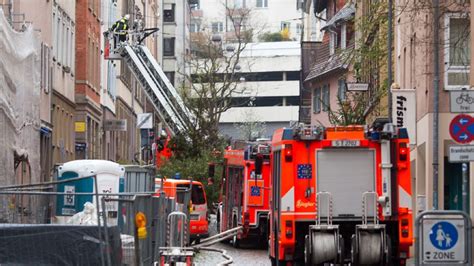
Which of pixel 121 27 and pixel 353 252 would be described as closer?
pixel 353 252

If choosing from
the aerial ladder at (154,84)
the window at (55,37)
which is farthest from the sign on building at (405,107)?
the aerial ladder at (154,84)

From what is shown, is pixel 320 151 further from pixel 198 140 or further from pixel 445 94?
pixel 198 140

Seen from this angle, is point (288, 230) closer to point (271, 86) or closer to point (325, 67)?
point (325, 67)

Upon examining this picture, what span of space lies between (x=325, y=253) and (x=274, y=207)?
2119 mm

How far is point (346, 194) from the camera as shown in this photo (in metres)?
23.6

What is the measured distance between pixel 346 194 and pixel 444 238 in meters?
5.39

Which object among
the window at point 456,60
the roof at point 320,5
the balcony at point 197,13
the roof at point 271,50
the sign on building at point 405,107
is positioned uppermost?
the balcony at point 197,13

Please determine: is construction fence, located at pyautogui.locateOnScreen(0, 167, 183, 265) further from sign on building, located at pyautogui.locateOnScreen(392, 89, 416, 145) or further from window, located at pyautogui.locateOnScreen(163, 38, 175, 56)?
window, located at pyautogui.locateOnScreen(163, 38, 175, 56)

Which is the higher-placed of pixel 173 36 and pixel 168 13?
pixel 168 13

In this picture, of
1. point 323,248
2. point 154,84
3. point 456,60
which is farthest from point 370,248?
point 154,84

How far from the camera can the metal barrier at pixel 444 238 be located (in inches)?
714

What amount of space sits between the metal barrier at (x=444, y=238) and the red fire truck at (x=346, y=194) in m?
4.88

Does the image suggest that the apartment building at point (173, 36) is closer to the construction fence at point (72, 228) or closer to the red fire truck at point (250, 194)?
the red fire truck at point (250, 194)

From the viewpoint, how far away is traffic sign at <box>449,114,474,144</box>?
19.0 metres
